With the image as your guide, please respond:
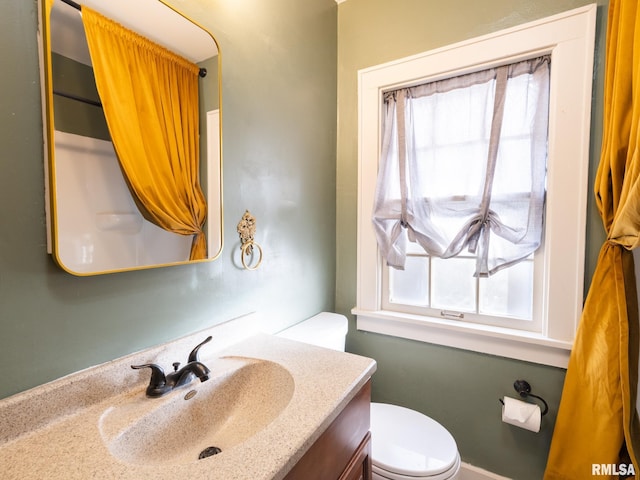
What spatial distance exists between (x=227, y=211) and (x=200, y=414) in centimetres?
65

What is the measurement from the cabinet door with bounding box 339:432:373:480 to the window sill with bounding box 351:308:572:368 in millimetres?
708

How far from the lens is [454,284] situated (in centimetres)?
151

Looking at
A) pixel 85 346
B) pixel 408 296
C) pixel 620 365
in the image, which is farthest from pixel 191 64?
pixel 620 365

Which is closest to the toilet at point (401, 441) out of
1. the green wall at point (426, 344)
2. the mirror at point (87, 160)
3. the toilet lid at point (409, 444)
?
the toilet lid at point (409, 444)

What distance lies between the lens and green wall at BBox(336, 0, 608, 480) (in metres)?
1.28

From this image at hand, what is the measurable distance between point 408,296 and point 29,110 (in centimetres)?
160

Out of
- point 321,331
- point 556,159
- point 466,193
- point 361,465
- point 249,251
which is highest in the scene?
point 556,159

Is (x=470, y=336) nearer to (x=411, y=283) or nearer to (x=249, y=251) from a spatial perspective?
(x=411, y=283)

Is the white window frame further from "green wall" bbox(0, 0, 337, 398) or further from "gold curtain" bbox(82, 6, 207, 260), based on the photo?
"gold curtain" bbox(82, 6, 207, 260)

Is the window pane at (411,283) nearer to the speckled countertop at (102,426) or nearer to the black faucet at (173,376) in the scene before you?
the speckled countertop at (102,426)

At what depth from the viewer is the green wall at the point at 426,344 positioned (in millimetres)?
1281

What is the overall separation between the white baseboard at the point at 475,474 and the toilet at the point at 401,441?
0.42m

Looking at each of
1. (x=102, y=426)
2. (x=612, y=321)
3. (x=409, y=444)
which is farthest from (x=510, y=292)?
(x=102, y=426)

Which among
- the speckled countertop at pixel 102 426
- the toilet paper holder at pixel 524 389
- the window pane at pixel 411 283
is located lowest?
the toilet paper holder at pixel 524 389
